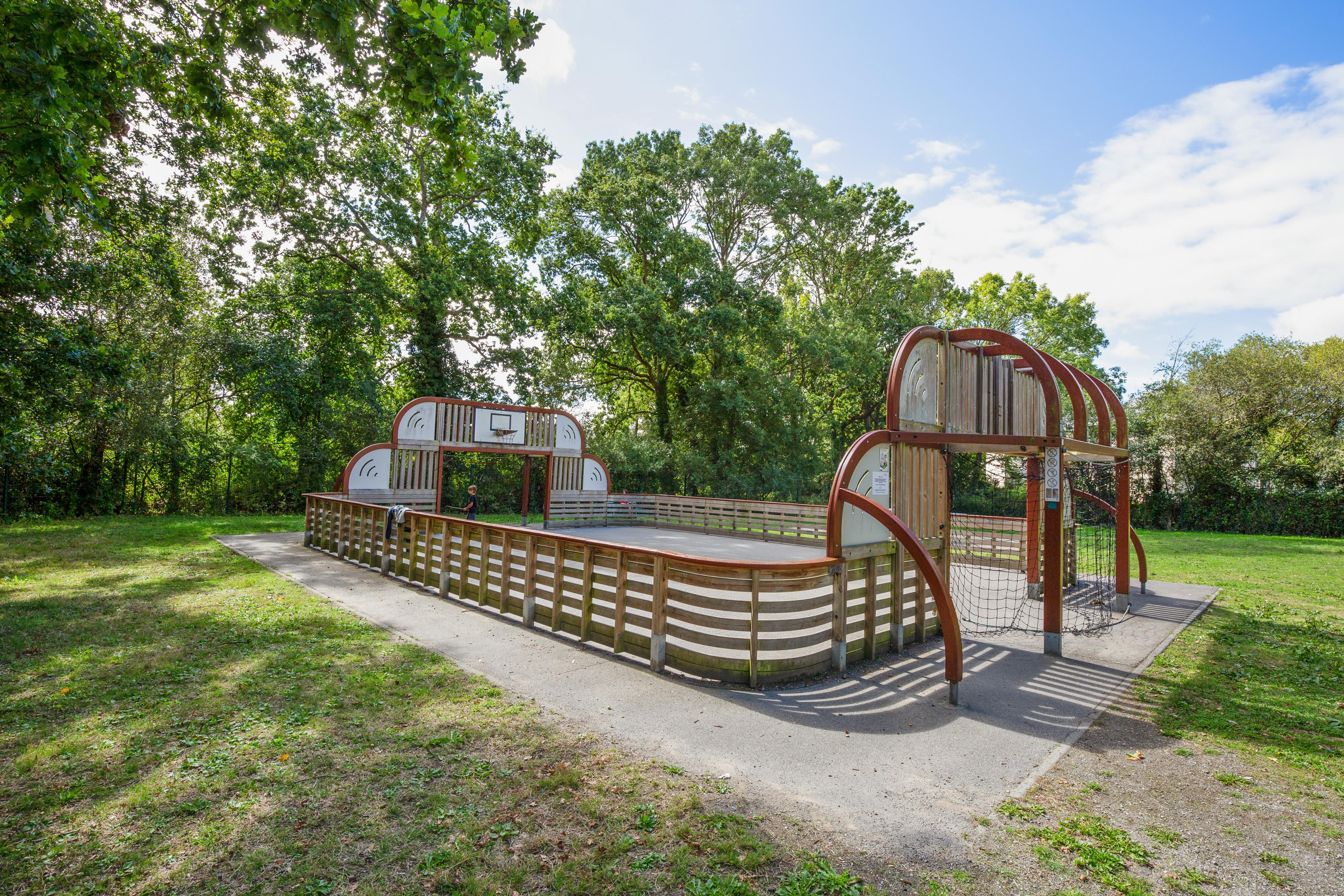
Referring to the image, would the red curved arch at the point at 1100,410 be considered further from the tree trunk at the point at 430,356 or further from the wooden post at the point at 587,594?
the tree trunk at the point at 430,356

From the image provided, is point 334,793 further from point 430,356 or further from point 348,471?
point 430,356

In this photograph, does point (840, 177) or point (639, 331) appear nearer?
point (639, 331)

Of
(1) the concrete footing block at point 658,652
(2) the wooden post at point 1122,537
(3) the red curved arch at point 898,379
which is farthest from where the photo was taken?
(2) the wooden post at point 1122,537

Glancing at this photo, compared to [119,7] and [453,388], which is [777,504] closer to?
[453,388]

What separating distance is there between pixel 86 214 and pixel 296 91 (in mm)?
14261

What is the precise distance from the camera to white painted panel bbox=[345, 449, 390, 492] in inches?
618

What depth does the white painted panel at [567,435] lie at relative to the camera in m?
20.8

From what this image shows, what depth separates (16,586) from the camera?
27.9ft

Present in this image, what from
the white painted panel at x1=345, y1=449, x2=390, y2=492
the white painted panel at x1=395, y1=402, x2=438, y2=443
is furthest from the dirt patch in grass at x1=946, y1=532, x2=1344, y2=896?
the white painted panel at x1=395, y1=402, x2=438, y2=443

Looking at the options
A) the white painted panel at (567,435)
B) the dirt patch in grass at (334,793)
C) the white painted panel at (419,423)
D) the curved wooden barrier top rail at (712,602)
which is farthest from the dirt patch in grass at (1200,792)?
the white painted panel at (567,435)

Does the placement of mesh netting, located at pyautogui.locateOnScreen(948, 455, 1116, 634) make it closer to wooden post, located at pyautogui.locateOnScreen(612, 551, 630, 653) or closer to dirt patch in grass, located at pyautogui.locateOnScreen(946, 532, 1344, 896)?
dirt patch in grass, located at pyautogui.locateOnScreen(946, 532, 1344, 896)

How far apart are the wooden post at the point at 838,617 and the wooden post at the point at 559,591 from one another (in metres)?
3.06

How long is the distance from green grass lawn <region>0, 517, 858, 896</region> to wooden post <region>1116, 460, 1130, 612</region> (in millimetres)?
8163

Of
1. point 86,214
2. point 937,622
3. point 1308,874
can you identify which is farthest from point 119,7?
point 1308,874
